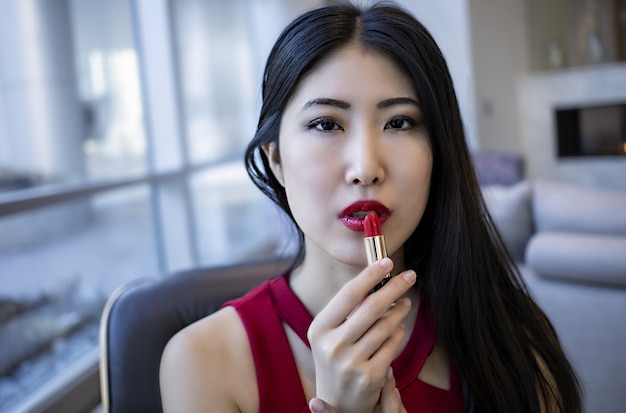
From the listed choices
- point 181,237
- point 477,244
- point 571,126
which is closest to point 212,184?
point 181,237

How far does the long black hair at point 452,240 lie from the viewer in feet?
2.68

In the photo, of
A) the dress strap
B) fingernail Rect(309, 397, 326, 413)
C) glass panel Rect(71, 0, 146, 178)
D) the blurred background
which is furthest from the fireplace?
fingernail Rect(309, 397, 326, 413)

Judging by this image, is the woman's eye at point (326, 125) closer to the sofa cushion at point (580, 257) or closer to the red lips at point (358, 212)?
the red lips at point (358, 212)

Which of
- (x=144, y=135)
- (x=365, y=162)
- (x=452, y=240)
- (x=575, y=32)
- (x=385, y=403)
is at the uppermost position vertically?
(x=575, y=32)

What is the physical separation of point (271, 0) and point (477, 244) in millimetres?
4221

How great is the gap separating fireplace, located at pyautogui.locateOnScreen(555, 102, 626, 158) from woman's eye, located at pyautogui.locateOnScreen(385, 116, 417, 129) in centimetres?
547

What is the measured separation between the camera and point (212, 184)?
13.8 feet

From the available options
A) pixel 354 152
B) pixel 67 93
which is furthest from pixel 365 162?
pixel 67 93

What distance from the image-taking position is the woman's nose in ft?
2.45

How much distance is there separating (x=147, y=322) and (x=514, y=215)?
4.35 ft

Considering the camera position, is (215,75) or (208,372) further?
(215,75)

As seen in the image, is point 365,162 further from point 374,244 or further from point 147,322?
point 147,322

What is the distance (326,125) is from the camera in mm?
800

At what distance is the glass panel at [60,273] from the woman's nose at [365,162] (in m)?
1.62
